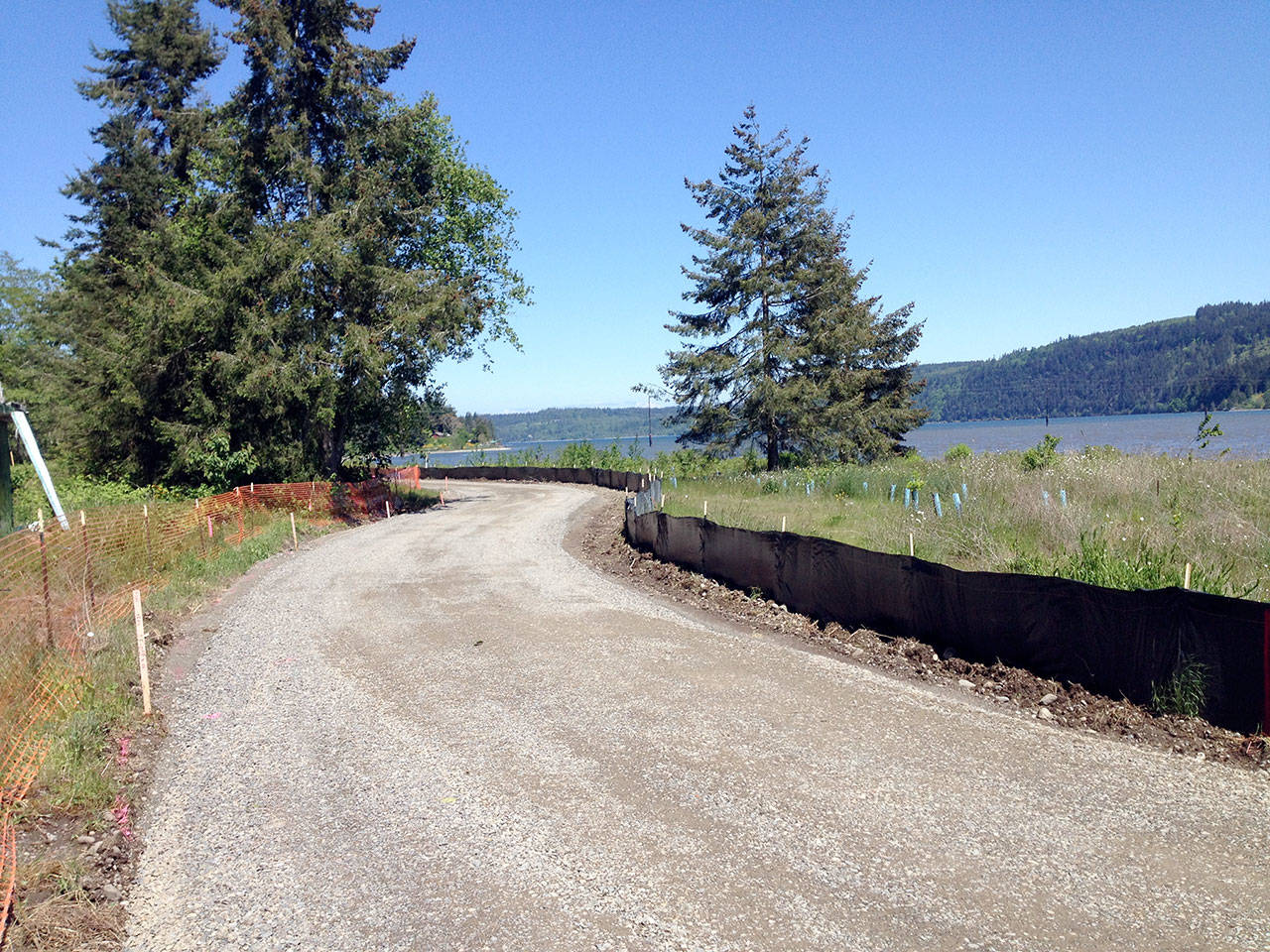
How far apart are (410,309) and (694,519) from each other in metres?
19.0

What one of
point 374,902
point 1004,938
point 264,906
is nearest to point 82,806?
point 264,906

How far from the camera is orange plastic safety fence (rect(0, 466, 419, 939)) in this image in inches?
267

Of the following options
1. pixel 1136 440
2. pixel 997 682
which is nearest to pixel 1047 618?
pixel 997 682

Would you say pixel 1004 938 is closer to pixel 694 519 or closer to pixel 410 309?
pixel 694 519

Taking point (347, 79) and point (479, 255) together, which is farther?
point (479, 255)

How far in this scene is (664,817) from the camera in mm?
A: 6086

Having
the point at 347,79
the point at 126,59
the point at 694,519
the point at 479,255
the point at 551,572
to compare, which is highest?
the point at 126,59

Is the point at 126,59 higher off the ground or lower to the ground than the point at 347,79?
higher

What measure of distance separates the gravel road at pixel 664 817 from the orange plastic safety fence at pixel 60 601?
3.17 ft

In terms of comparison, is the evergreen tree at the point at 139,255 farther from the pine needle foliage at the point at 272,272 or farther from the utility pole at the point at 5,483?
the utility pole at the point at 5,483

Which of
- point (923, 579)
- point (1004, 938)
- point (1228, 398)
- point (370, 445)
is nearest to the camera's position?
point (1004, 938)

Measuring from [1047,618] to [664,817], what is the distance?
4746mm

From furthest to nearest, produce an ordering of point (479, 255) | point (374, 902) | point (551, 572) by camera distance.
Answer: point (479, 255)
point (551, 572)
point (374, 902)

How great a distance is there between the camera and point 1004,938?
178 inches
